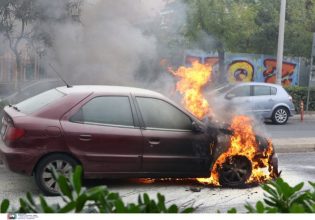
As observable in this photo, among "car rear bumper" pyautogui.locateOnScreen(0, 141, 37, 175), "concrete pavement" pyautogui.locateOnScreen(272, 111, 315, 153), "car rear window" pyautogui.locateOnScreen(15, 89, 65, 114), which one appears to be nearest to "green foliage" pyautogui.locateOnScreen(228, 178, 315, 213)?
"car rear bumper" pyautogui.locateOnScreen(0, 141, 37, 175)

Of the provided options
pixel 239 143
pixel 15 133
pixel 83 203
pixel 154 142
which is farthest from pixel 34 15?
pixel 83 203

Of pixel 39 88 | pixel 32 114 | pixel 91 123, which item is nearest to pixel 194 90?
pixel 91 123

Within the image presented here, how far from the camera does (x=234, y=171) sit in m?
6.66

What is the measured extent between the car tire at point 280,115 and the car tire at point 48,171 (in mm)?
10164

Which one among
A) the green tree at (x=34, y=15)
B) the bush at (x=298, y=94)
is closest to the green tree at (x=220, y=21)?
the bush at (x=298, y=94)

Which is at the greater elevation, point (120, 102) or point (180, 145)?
point (120, 102)

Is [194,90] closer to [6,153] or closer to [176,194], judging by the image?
[176,194]

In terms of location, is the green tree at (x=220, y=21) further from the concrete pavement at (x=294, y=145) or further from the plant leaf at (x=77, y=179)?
the plant leaf at (x=77, y=179)

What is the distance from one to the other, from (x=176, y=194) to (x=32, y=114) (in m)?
2.05

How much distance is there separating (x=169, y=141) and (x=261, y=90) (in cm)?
901

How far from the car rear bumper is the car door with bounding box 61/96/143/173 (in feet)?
1.57

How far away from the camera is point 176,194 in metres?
6.29

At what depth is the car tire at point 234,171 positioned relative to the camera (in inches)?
261
